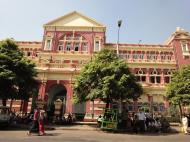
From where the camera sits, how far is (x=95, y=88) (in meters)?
25.2

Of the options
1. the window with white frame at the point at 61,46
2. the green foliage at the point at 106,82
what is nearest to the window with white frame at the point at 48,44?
the window with white frame at the point at 61,46

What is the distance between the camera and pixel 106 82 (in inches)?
949

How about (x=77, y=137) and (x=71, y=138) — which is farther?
(x=77, y=137)

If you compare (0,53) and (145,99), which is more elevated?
(0,53)

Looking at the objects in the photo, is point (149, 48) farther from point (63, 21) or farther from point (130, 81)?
point (130, 81)

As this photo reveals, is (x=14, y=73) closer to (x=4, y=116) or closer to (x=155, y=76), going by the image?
(x=4, y=116)

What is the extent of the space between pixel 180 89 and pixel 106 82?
11.8 m

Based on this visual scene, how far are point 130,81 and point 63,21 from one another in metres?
26.2

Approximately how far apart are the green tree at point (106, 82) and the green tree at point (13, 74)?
5.71 metres

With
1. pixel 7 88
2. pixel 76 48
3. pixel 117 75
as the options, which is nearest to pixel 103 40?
pixel 76 48

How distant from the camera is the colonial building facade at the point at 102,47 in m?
40.8

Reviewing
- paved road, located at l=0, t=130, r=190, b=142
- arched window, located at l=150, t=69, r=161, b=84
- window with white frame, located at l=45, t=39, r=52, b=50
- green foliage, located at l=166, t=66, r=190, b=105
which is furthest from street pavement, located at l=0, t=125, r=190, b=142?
window with white frame, located at l=45, t=39, r=52, b=50

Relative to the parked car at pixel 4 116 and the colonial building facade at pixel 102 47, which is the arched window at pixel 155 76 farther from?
the parked car at pixel 4 116

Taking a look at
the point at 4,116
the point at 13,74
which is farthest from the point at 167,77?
the point at 4,116
